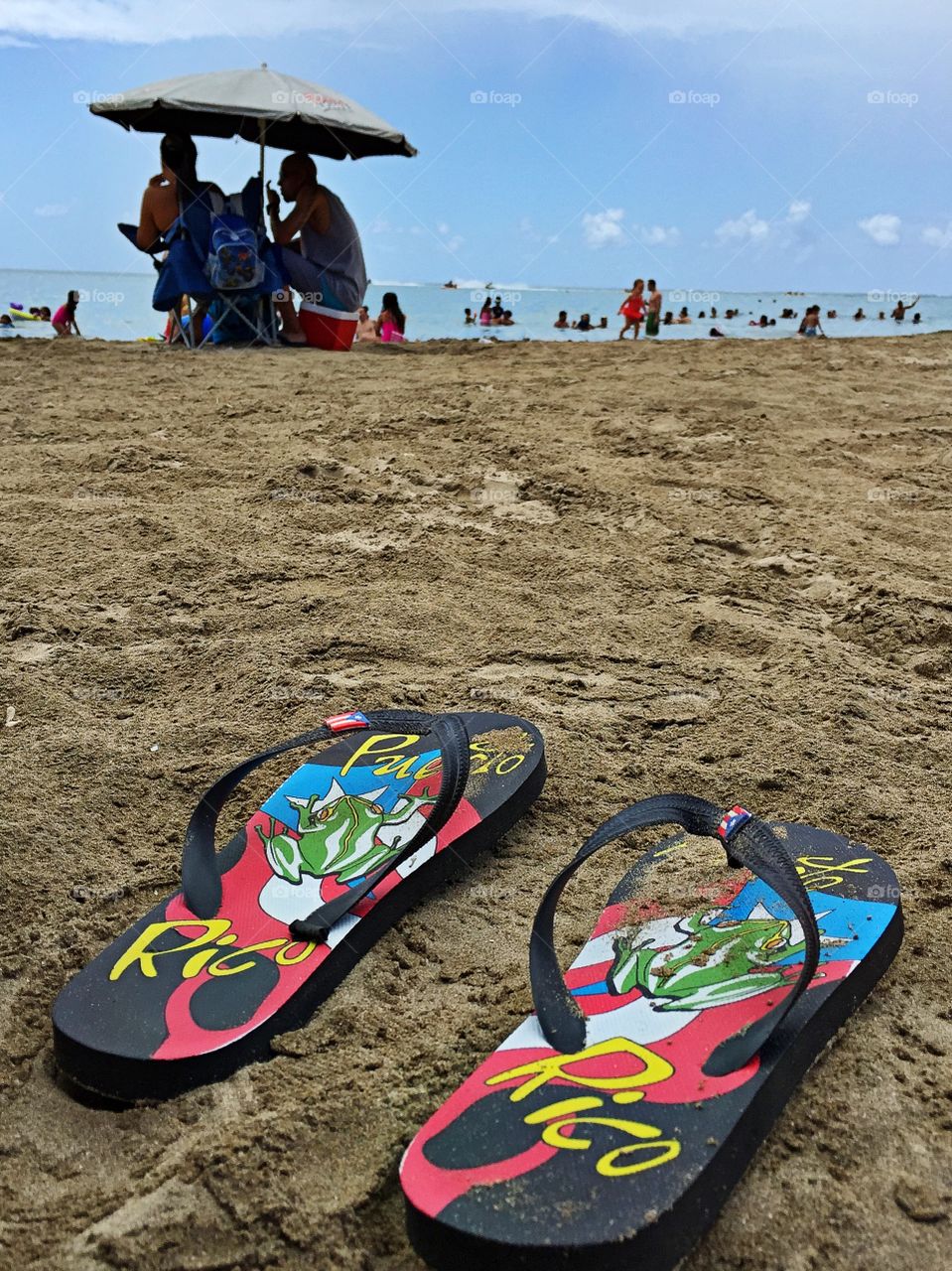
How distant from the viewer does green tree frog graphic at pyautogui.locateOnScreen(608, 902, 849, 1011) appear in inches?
48.9

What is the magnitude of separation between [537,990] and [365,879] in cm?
34

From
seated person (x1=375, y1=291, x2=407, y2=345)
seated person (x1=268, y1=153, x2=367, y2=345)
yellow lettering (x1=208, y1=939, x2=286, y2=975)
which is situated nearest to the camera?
yellow lettering (x1=208, y1=939, x2=286, y2=975)

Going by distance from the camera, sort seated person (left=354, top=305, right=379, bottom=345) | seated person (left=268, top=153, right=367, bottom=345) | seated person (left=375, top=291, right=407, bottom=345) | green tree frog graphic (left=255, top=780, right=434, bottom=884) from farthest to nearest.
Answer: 1. seated person (left=354, top=305, right=379, bottom=345)
2. seated person (left=375, top=291, right=407, bottom=345)
3. seated person (left=268, top=153, right=367, bottom=345)
4. green tree frog graphic (left=255, top=780, right=434, bottom=884)

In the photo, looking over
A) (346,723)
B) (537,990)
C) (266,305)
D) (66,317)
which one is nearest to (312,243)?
(266,305)

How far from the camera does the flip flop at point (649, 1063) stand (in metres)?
0.92

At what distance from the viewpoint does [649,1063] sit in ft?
3.68

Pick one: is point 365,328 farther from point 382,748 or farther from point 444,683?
point 382,748

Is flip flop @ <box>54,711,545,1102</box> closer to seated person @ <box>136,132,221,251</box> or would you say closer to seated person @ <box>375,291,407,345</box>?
seated person @ <box>136,132,221,251</box>

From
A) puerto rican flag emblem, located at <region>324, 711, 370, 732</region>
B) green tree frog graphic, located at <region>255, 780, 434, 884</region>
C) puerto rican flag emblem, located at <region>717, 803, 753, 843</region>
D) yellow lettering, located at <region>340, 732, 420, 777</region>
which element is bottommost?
green tree frog graphic, located at <region>255, 780, 434, 884</region>

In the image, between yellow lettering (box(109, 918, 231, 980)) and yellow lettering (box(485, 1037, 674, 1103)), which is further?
yellow lettering (box(109, 918, 231, 980))

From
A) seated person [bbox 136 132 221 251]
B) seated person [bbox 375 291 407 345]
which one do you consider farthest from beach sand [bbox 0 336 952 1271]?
seated person [bbox 375 291 407 345]

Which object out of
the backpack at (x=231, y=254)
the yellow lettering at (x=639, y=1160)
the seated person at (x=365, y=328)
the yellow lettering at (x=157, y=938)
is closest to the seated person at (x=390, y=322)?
the seated person at (x=365, y=328)

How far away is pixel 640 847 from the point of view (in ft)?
5.41

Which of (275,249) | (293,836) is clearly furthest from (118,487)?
(275,249)
